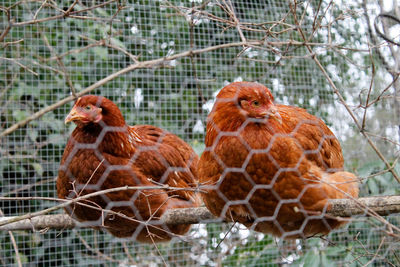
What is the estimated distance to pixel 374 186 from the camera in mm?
2381

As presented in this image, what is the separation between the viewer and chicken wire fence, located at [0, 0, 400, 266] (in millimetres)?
2445

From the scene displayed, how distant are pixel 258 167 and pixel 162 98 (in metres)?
1.68

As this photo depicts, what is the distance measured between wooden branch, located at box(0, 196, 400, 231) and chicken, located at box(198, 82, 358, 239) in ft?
0.18

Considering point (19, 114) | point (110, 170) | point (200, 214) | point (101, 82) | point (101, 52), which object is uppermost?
point (101, 52)

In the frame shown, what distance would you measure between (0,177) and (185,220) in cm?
143

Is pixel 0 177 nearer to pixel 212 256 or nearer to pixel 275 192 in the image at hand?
pixel 212 256

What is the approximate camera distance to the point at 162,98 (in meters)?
2.88

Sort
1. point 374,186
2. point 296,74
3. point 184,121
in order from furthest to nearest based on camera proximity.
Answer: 1. point 296,74
2. point 184,121
3. point 374,186

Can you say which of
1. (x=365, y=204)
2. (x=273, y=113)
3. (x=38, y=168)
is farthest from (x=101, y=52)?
(x=365, y=204)

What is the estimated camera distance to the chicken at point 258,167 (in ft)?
4.26

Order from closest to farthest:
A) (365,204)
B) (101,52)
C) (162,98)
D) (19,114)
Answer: (365,204) < (19,114) < (101,52) < (162,98)

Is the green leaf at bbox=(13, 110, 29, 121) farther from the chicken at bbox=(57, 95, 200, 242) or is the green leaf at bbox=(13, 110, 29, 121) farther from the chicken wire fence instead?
the chicken at bbox=(57, 95, 200, 242)

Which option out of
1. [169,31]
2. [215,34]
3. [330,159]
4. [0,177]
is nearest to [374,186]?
[330,159]

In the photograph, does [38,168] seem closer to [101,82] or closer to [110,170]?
[110,170]
